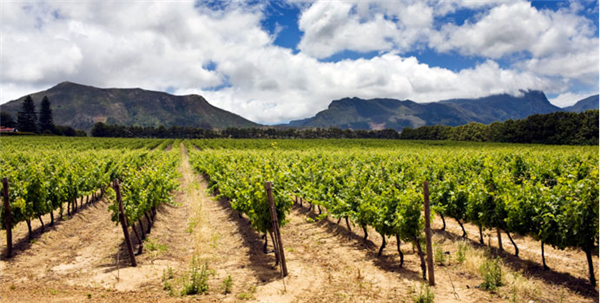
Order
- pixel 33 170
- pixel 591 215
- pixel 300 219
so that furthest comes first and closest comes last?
1. pixel 300 219
2. pixel 33 170
3. pixel 591 215

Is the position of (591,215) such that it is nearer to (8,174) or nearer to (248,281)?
(248,281)

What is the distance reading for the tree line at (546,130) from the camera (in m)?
72.6

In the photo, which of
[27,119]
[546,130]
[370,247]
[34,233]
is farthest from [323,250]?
[27,119]

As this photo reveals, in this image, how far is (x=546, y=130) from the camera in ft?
270

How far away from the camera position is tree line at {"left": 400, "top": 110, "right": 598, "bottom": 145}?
72625 millimetres

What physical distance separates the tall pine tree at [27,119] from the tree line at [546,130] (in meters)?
155

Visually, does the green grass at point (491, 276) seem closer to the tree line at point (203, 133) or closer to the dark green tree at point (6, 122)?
the tree line at point (203, 133)

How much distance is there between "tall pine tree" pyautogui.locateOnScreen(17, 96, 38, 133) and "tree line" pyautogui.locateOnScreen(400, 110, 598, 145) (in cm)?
15487

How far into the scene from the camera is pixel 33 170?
1217 centimetres

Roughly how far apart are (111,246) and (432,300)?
10615 mm

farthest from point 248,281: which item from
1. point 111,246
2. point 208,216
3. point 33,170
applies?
point 33,170

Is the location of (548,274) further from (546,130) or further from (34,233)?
(546,130)

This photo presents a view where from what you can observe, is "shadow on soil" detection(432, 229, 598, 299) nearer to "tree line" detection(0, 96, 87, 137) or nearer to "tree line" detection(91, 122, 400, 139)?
"tree line" detection(0, 96, 87, 137)

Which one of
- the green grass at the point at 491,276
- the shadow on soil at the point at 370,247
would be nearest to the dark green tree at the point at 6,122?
the shadow on soil at the point at 370,247
